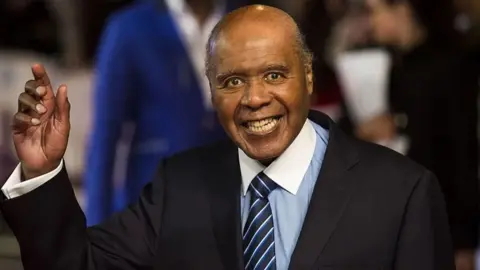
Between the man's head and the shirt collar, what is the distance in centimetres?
3

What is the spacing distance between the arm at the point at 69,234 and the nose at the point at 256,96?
253mm

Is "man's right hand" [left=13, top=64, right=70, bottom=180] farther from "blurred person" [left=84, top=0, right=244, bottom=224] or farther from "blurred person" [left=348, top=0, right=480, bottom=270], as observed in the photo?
"blurred person" [left=348, top=0, right=480, bottom=270]

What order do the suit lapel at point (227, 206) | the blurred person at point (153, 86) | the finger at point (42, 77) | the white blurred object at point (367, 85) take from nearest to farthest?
the finger at point (42, 77), the suit lapel at point (227, 206), the blurred person at point (153, 86), the white blurred object at point (367, 85)

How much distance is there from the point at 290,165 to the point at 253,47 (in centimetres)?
21

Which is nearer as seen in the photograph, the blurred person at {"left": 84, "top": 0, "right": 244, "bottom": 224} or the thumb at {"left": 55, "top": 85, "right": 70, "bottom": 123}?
the thumb at {"left": 55, "top": 85, "right": 70, "bottom": 123}

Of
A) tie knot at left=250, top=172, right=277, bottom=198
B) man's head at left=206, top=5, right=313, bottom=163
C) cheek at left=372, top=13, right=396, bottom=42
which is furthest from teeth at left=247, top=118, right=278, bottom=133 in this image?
cheek at left=372, top=13, right=396, bottom=42

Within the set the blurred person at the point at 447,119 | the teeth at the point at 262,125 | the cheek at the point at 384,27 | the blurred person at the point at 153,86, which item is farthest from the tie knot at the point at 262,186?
the cheek at the point at 384,27

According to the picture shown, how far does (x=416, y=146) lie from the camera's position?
10.3ft

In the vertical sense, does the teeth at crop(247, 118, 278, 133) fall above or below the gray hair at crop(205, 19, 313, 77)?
below

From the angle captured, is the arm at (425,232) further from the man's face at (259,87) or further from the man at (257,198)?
the man's face at (259,87)

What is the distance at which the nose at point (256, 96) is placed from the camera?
1.69 metres

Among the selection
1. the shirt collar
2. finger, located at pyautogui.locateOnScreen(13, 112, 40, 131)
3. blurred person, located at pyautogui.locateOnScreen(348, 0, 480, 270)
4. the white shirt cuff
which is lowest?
blurred person, located at pyautogui.locateOnScreen(348, 0, 480, 270)

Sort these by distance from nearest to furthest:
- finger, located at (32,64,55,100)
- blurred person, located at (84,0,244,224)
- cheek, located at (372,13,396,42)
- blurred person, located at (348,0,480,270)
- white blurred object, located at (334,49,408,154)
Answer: finger, located at (32,64,55,100), blurred person, located at (84,0,244,224), blurred person, located at (348,0,480,270), white blurred object, located at (334,49,408,154), cheek, located at (372,13,396,42)

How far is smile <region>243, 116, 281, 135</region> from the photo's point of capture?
5.60ft
